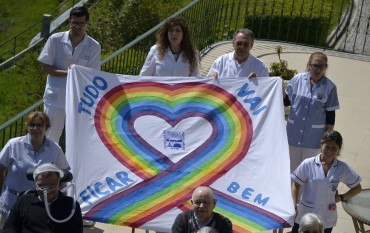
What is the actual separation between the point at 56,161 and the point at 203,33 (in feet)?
23.0

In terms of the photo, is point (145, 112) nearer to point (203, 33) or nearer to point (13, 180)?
point (13, 180)

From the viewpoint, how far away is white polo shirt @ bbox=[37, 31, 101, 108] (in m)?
9.59

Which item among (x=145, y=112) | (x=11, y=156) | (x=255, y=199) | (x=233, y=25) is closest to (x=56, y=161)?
(x=11, y=156)

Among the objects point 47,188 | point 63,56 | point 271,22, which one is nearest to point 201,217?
point 47,188

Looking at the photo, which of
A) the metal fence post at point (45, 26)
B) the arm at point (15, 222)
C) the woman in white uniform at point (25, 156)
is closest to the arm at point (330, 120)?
the woman in white uniform at point (25, 156)

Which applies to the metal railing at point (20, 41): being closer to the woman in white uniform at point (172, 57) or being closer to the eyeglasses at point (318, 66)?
the woman in white uniform at point (172, 57)

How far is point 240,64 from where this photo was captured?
31.0ft

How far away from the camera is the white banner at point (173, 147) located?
8.35 m

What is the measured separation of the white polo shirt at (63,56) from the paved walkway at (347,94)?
140 cm

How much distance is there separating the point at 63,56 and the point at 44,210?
95.6 inches

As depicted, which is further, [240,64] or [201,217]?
[240,64]

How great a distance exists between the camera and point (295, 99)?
374 inches

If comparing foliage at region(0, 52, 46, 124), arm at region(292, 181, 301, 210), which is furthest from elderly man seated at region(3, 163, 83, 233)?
foliage at region(0, 52, 46, 124)

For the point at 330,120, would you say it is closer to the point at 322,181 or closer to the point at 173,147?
the point at 322,181
